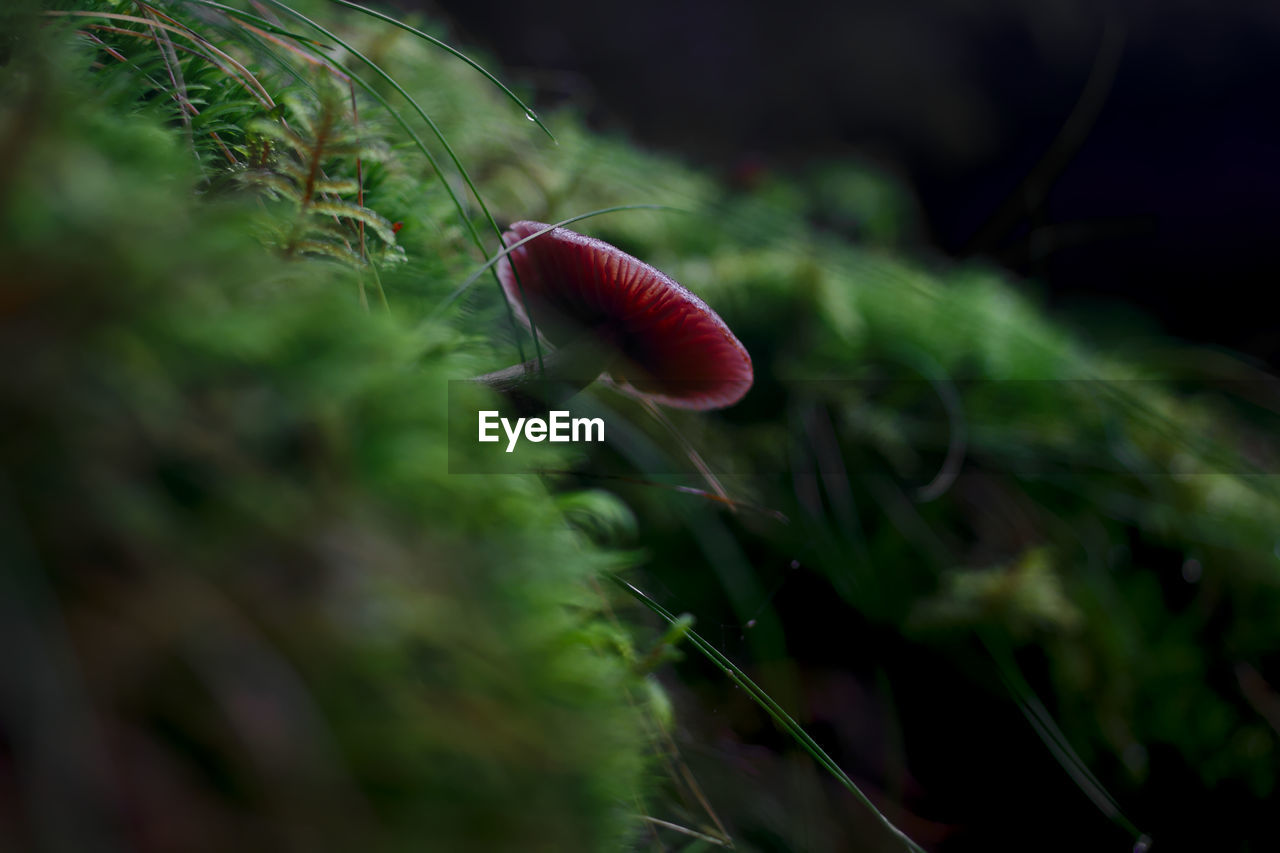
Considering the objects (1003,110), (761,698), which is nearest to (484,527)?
(761,698)

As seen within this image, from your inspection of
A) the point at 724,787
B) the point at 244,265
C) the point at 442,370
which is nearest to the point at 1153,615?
the point at 724,787

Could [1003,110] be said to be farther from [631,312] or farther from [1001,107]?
[631,312]

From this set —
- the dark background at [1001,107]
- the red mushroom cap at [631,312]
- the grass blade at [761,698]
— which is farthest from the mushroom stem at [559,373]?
the dark background at [1001,107]

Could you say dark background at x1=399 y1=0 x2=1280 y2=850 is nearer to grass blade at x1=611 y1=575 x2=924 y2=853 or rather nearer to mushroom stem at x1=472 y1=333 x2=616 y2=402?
mushroom stem at x1=472 y1=333 x2=616 y2=402

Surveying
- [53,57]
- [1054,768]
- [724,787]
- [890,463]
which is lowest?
[1054,768]

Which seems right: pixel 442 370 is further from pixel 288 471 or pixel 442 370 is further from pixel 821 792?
pixel 821 792

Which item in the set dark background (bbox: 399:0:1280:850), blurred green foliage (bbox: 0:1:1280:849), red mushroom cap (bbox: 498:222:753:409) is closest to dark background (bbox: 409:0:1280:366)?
dark background (bbox: 399:0:1280:850)
